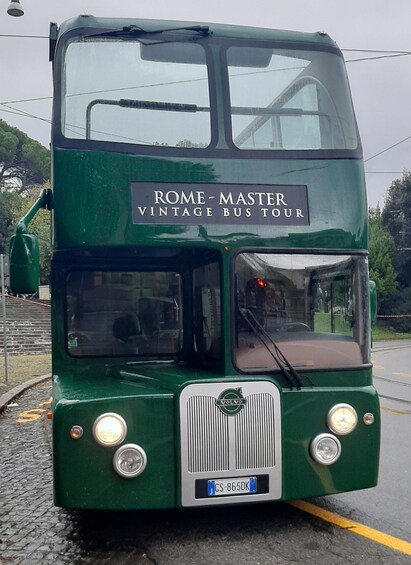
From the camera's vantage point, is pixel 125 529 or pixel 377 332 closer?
pixel 125 529

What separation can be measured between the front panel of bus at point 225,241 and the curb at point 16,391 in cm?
655

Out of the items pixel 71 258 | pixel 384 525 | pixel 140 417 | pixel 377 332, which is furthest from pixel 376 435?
pixel 377 332

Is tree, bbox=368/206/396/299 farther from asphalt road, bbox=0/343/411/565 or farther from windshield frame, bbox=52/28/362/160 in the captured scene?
windshield frame, bbox=52/28/362/160

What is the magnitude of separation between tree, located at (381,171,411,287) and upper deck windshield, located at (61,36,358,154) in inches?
1609

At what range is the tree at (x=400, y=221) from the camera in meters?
45.5

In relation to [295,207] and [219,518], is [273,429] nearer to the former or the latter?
[219,518]

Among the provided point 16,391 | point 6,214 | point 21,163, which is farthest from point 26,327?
point 21,163

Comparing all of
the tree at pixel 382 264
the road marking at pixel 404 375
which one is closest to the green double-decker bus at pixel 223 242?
the road marking at pixel 404 375

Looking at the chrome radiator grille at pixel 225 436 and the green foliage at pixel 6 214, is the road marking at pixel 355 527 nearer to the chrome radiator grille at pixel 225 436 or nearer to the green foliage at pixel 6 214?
the chrome radiator grille at pixel 225 436

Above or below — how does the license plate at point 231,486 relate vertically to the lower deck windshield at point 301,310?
below

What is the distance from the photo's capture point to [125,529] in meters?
4.94

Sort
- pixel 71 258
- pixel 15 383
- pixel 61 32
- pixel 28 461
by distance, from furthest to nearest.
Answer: pixel 15 383 → pixel 28 461 → pixel 71 258 → pixel 61 32

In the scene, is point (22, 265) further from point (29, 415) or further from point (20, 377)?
point (20, 377)

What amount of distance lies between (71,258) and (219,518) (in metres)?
2.54
